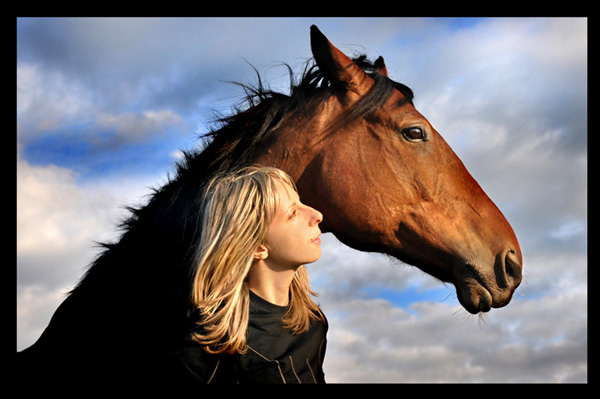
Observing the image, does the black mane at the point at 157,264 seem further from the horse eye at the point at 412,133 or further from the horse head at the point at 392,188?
the horse eye at the point at 412,133

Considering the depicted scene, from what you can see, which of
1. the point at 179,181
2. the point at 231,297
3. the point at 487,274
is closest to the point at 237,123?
the point at 179,181

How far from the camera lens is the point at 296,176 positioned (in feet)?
10.4

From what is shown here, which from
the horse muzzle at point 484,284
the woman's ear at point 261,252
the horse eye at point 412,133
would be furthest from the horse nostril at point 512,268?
the woman's ear at point 261,252

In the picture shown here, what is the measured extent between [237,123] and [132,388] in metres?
1.76

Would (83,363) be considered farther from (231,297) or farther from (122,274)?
(231,297)

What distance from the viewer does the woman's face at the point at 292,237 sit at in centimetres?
250

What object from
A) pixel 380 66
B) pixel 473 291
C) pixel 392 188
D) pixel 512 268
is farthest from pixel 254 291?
pixel 380 66

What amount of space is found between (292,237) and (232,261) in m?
0.33

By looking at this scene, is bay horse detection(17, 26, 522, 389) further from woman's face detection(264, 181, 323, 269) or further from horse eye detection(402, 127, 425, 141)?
woman's face detection(264, 181, 323, 269)

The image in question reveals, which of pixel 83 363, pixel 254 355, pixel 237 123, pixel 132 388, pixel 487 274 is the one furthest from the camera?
pixel 237 123

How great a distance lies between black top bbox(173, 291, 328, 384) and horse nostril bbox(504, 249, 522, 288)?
1.45 metres

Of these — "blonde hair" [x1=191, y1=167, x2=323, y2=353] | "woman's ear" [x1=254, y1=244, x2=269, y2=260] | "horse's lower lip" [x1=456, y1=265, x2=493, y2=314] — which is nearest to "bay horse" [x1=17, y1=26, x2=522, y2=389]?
"horse's lower lip" [x1=456, y1=265, x2=493, y2=314]

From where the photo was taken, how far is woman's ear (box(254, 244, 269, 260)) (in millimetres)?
2529

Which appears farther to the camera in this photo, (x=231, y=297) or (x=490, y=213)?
(x=490, y=213)
